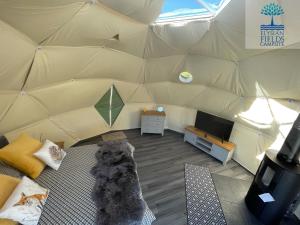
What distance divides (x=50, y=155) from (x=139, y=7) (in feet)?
9.24

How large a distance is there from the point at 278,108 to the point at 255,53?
1.14m

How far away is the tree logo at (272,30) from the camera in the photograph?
2688mm

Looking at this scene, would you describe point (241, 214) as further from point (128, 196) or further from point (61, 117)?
point (61, 117)

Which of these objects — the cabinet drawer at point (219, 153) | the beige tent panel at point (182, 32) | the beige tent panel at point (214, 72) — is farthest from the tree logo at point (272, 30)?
the cabinet drawer at point (219, 153)

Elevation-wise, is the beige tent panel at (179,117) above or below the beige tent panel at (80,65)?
below

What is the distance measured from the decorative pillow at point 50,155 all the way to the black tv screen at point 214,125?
11.0 feet

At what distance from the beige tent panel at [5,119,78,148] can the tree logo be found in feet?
14.5

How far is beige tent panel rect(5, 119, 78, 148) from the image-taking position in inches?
126

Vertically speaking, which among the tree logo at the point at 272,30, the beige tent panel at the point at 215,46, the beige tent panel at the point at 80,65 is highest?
the tree logo at the point at 272,30

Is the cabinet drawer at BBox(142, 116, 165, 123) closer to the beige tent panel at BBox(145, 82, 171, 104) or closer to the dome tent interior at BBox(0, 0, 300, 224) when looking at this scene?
the dome tent interior at BBox(0, 0, 300, 224)

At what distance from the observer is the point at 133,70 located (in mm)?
4727

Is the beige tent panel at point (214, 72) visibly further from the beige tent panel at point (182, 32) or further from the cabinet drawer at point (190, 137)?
the cabinet drawer at point (190, 137)

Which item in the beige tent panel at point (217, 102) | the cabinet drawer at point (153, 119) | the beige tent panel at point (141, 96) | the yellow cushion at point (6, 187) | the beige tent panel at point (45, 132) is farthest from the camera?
the beige tent panel at point (141, 96)

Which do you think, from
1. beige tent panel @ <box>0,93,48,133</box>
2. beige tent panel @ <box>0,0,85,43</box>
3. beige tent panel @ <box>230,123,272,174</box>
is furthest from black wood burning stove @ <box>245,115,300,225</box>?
beige tent panel @ <box>0,93,48,133</box>
